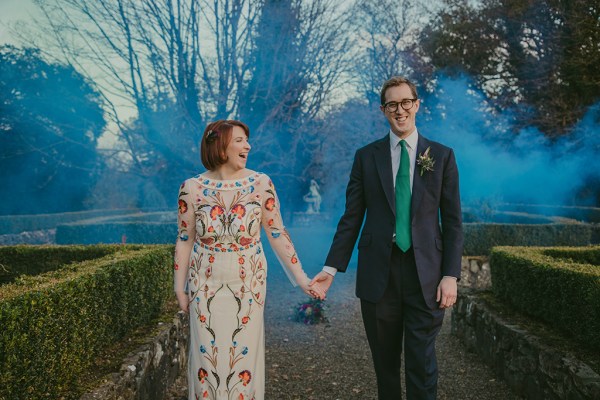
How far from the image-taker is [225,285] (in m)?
2.72

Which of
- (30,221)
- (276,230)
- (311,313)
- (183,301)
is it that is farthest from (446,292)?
(30,221)

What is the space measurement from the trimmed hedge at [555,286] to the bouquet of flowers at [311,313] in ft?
7.01

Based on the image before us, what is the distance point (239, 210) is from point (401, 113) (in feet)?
3.31

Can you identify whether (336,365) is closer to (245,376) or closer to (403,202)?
(245,376)

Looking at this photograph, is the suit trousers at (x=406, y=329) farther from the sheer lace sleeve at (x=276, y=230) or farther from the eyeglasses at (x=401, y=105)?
the eyeglasses at (x=401, y=105)

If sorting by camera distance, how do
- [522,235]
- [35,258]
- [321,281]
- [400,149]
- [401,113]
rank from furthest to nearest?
[522,235], [35,258], [321,281], [400,149], [401,113]

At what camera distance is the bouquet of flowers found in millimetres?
6531

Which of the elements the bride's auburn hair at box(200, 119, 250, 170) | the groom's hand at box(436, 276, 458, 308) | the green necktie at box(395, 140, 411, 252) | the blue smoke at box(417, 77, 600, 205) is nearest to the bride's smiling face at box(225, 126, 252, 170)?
the bride's auburn hair at box(200, 119, 250, 170)

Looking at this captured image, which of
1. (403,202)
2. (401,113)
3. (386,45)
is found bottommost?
(403,202)

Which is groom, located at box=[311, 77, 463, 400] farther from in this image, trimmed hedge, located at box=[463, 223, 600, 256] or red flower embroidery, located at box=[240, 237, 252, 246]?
trimmed hedge, located at box=[463, 223, 600, 256]

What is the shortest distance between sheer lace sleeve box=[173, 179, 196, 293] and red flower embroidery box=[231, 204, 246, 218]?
24 centimetres

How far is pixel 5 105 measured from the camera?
51.0ft

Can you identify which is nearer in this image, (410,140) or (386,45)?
(410,140)

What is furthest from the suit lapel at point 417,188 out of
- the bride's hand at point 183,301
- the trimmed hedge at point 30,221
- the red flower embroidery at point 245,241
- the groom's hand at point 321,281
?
the trimmed hedge at point 30,221
